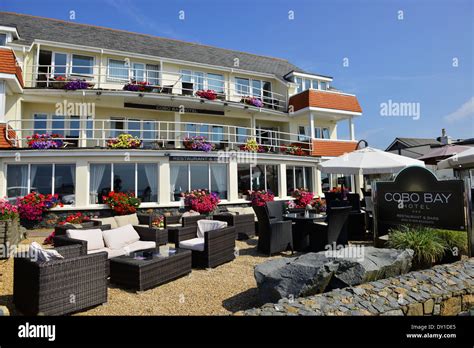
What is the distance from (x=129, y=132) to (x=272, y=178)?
9004 mm

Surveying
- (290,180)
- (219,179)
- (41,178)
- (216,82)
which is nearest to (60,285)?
(41,178)

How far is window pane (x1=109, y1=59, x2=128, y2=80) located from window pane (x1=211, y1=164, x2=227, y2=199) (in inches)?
315

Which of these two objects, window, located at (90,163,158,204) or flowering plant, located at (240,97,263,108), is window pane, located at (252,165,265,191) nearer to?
flowering plant, located at (240,97,263,108)

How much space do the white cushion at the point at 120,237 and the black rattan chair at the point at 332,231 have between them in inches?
179

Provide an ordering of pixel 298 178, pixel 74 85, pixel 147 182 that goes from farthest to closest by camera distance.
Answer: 1. pixel 298 178
2. pixel 74 85
3. pixel 147 182

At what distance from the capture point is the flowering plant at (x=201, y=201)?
13.4 meters

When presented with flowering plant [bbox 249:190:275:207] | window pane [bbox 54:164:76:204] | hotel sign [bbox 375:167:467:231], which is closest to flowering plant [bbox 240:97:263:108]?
flowering plant [bbox 249:190:275:207]

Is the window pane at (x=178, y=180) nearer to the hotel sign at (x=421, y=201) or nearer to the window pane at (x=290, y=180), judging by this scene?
the window pane at (x=290, y=180)

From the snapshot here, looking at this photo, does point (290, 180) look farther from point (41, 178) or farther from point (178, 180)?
point (41, 178)

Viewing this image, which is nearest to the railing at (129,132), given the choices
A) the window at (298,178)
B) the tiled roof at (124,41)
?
the window at (298,178)

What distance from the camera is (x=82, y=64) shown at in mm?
16266

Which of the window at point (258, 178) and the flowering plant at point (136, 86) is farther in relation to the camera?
the window at point (258, 178)

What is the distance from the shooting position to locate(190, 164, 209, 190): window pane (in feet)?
48.5
